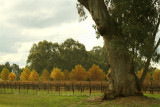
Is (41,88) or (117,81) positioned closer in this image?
(117,81)

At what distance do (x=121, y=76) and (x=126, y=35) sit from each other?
2.82 metres

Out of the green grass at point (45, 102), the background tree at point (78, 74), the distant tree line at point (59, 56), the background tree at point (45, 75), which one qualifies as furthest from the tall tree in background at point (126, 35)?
the distant tree line at point (59, 56)

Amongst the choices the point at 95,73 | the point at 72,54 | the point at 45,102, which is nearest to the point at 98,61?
the point at 72,54

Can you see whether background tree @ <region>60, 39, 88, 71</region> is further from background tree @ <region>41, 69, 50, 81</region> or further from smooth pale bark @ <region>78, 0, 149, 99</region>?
smooth pale bark @ <region>78, 0, 149, 99</region>

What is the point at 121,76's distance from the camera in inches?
600

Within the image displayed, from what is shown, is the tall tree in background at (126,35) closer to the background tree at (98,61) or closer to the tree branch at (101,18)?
the tree branch at (101,18)

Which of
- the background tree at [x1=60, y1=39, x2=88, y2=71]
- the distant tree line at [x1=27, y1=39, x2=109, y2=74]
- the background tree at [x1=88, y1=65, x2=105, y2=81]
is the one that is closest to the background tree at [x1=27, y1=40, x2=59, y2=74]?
the distant tree line at [x1=27, y1=39, x2=109, y2=74]

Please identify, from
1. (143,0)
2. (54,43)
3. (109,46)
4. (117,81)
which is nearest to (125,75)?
(117,81)

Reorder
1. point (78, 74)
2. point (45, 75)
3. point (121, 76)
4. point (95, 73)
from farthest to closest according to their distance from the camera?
point (45, 75), point (95, 73), point (78, 74), point (121, 76)

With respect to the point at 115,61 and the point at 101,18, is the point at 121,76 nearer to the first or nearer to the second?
the point at 115,61

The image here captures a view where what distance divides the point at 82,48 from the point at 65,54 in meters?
5.71

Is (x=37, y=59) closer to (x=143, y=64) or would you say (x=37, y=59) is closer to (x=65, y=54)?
(x=65, y=54)

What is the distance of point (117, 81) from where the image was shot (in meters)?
15.4

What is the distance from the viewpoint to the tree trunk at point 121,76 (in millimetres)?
15273
